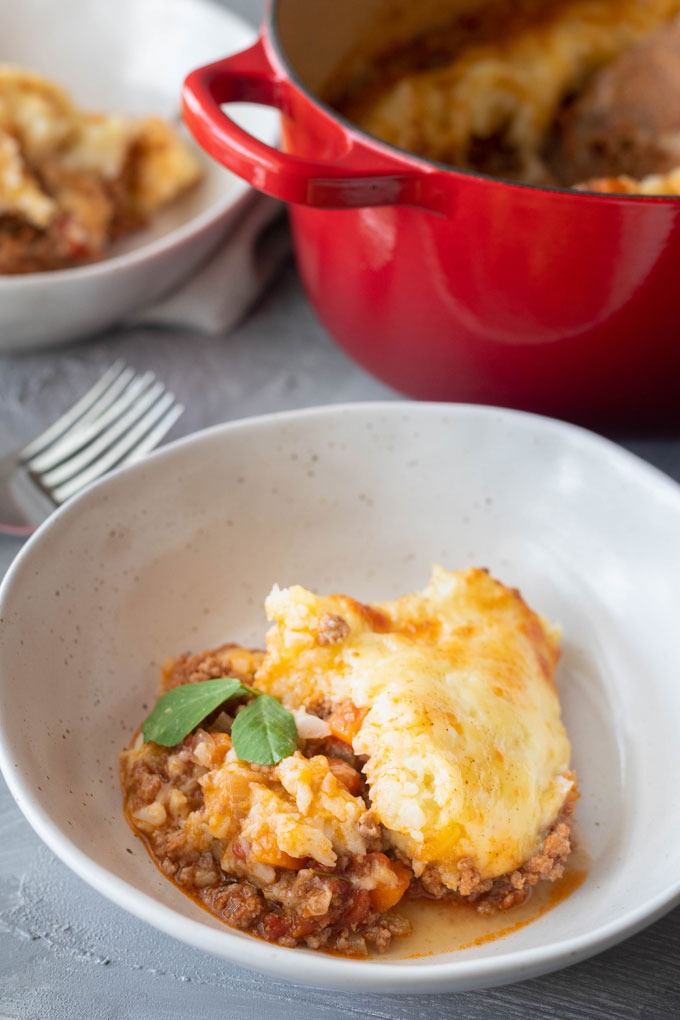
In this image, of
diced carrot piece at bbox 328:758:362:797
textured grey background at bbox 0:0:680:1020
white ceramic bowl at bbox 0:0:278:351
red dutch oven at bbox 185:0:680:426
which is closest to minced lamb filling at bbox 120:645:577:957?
diced carrot piece at bbox 328:758:362:797

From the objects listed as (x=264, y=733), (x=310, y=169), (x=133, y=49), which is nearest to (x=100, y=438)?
(x=310, y=169)

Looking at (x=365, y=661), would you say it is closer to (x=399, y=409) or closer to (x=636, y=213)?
(x=399, y=409)

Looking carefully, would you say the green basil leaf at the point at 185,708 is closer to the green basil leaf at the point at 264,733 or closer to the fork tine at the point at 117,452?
the green basil leaf at the point at 264,733

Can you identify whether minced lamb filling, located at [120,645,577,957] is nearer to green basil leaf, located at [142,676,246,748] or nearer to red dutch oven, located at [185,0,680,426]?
green basil leaf, located at [142,676,246,748]

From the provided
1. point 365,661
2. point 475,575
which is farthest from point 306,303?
point 365,661

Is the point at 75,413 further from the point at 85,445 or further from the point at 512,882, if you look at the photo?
the point at 512,882
